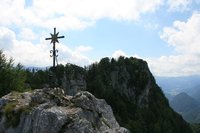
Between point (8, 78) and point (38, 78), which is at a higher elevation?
point (38, 78)

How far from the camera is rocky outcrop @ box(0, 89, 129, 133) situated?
27438 millimetres

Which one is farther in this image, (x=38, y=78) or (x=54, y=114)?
(x=38, y=78)

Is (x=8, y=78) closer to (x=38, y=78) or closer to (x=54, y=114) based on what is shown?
(x=54, y=114)

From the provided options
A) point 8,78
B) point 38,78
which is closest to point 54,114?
point 8,78

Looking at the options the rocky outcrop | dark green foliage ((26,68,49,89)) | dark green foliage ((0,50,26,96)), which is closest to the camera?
the rocky outcrop

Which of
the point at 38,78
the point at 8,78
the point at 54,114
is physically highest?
the point at 38,78

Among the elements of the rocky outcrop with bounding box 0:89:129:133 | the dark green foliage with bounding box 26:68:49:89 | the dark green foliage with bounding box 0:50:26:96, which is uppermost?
the dark green foliage with bounding box 26:68:49:89

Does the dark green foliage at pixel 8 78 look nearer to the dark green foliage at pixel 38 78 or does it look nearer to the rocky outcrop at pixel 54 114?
the rocky outcrop at pixel 54 114

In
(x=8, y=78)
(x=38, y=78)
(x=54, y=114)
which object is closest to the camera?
(x=54, y=114)

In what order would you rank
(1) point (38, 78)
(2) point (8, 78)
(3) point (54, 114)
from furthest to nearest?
1. (1) point (38, 78)
2. (2) point (8, 78)
3. (3) point (54, 114)

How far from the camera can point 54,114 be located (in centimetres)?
2823

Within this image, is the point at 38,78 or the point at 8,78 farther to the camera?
the point at 38,78

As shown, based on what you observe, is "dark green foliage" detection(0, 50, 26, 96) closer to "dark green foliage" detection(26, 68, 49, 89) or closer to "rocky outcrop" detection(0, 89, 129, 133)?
"rocky outcrop" detection(0, 89, 129, 133)

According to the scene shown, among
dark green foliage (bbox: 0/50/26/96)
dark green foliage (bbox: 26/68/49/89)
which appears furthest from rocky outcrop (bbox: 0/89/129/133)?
dark green foliage (bbox: 26/68/49/89)
